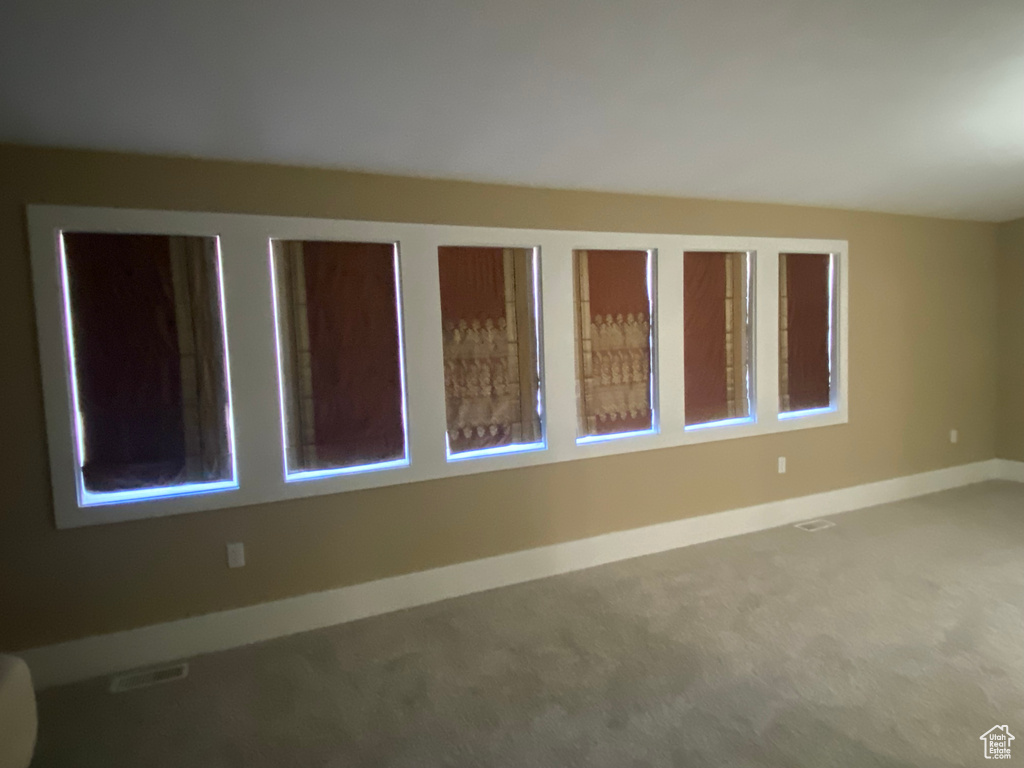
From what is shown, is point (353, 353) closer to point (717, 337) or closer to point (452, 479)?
point (452, 479)

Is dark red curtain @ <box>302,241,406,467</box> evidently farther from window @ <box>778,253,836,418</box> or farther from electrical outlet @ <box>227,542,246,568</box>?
window @ <box>778,253,836,418</box>

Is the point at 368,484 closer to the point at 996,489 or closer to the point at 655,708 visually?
the point at 655,708

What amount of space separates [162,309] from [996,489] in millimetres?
5991

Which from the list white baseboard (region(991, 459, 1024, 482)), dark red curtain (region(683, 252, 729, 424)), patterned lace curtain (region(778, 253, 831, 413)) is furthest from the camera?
white baseboard (region(991, 459, 1024, 482))

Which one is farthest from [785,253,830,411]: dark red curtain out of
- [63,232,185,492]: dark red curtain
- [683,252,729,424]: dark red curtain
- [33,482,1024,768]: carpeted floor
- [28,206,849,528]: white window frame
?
[63,232,185,492]: dark red curtain

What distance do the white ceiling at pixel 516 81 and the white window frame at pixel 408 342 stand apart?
11.9 inches

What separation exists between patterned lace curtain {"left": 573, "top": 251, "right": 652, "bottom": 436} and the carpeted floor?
922 mm

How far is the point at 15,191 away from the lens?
2.52 metres

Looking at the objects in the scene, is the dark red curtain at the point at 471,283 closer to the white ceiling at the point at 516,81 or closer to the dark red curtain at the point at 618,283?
the white ceiling at the point at 516,81

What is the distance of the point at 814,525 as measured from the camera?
4383 mm

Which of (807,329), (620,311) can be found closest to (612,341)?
(620,311)

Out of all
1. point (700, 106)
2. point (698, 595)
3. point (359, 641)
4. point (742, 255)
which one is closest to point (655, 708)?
point (698, 595)

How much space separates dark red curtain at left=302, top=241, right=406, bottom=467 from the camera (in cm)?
312

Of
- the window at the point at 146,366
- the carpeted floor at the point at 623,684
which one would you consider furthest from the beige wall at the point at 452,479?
the carpeted floor at the point at 623,684
